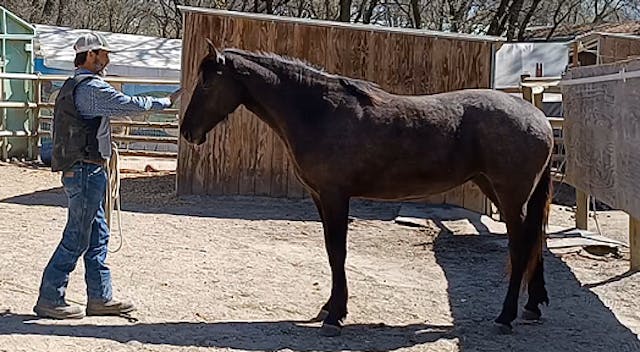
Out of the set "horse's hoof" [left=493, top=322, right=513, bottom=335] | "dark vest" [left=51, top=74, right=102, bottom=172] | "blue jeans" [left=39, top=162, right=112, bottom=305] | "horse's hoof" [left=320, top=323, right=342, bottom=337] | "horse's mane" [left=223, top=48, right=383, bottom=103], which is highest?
"horse's mane" [left=223, top=48, right=383, bottom=103]

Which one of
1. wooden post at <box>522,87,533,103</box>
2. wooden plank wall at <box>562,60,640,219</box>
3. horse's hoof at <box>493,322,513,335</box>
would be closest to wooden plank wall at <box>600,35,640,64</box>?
wooden post at <box>522,87,533,103</box>

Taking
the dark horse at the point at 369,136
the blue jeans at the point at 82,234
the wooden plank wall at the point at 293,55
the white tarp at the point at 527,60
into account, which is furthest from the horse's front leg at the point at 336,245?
the white tarp at the point at 527,60

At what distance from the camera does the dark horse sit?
16.4ft

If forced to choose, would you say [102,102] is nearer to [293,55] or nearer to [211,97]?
[211,97]

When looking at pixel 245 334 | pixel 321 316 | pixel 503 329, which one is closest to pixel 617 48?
pixel 503 329

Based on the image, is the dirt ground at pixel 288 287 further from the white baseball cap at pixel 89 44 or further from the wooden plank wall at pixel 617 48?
the wooden plank wall at pixel 617 48

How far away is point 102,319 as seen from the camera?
4.98 m

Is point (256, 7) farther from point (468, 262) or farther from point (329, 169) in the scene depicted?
point (329, 169)

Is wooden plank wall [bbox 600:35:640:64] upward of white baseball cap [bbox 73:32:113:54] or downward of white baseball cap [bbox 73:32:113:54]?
upward

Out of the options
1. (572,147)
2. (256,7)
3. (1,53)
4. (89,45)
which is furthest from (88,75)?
(256,7)

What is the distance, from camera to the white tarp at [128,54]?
58.5 ft

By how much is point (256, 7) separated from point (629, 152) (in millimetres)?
17810

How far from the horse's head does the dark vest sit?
1.88 ft

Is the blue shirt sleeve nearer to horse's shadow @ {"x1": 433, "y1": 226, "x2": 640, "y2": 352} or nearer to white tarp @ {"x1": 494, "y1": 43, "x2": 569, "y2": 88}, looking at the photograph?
horse's shadow @ {"x1": 433, "y1": 226, "x2": 640, "y2": 352}
